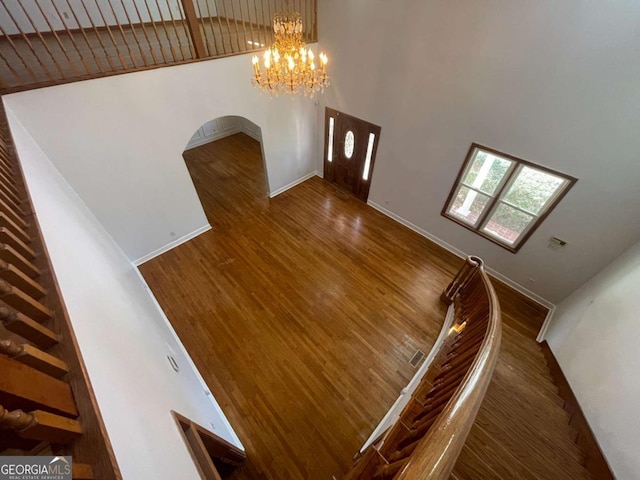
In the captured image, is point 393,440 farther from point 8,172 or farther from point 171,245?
point 171,245

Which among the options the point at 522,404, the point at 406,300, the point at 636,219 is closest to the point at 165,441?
the point at 522,404

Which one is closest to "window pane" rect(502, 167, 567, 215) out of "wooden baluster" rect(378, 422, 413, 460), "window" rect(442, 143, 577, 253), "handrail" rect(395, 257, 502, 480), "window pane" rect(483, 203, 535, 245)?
"window" rect(442, 143, 577, 253)

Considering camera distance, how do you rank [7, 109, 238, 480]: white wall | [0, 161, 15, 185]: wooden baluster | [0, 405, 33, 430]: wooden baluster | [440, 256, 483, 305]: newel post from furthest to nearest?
[440, 256, 483, 305]: newel post
[0, 161, 15, 185]: wooden baluster
[7, 109, 238, 480]: white wall
[0, 405, 33, 430]: wooden baluster

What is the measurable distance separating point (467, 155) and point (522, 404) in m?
3.23

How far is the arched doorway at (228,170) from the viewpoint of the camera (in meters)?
5.61

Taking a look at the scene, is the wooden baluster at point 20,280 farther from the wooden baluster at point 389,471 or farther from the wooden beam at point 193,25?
the wooden beam at point 193,25

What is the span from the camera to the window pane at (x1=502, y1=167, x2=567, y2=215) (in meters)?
3.40

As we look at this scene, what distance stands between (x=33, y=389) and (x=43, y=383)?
0.15 ft

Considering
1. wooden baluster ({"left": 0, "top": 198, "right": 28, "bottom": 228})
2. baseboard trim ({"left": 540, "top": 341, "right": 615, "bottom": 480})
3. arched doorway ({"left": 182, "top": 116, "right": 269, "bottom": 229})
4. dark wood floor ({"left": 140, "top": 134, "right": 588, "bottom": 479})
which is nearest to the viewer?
wooden baluster ({"left": 0, "top": 198, "right": 28, "bottom": 228})

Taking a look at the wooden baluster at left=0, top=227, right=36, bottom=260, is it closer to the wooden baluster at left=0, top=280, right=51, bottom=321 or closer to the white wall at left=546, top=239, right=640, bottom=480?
the wooden baluster at left=0, top=280, right=51, bottom=321

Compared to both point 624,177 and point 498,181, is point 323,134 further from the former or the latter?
point 624,177

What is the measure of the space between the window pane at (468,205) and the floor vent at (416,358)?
241 cm

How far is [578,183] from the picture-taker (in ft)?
10.3

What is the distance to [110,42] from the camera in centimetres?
474
